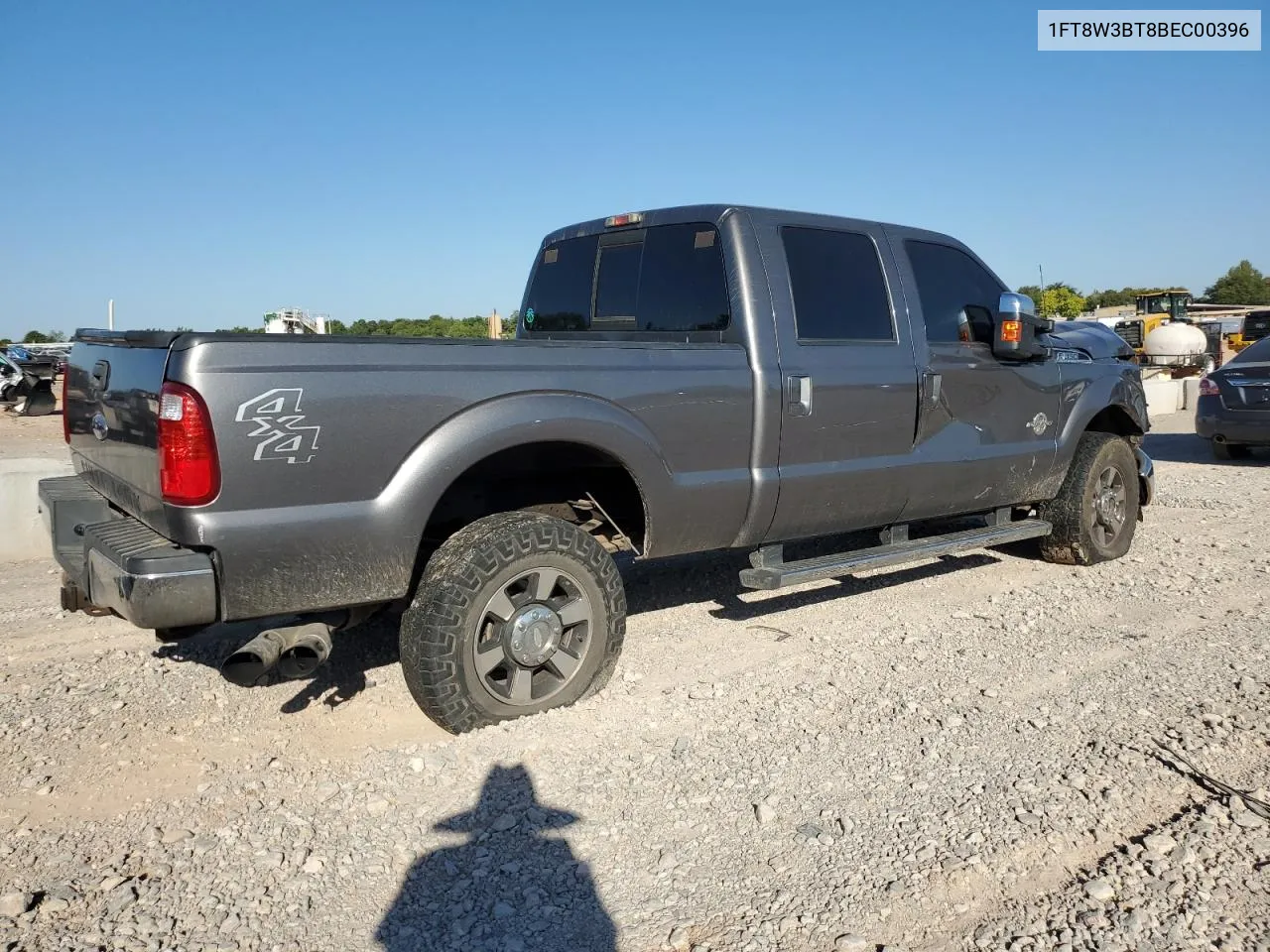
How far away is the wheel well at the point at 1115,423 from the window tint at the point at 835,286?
7.56 ft

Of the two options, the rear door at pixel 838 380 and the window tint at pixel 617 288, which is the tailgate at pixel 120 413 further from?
the rear door at pixel 838 380

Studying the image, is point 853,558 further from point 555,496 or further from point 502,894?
point 502,894

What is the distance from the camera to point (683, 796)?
3410 millimetres

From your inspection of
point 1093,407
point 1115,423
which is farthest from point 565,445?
point 1115,423

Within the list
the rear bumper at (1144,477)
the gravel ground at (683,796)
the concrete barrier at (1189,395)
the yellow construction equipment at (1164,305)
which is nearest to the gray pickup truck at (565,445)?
the gravel ground at (683,796)

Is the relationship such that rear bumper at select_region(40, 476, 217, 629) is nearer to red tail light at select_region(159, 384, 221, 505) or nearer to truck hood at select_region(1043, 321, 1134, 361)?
red tail light at select_region(159, 384, 221, 505)

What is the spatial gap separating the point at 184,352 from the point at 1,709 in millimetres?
1981

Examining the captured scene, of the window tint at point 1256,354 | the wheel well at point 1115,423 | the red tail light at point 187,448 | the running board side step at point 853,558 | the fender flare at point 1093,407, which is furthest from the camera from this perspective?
the window tint at point 1256,354

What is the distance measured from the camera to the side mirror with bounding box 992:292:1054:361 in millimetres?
5422

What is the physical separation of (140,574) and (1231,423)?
11.3 meters

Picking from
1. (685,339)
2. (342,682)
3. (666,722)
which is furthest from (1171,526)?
(342,682)

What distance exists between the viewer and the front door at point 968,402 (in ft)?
17.3

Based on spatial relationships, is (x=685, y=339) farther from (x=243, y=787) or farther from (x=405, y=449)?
(x=243, y=787)

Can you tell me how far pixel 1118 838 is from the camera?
3.09 meters
